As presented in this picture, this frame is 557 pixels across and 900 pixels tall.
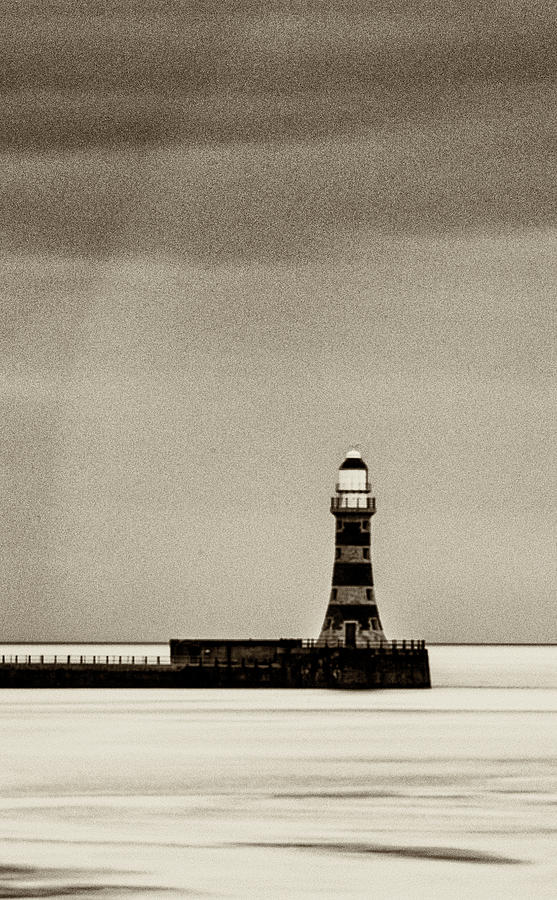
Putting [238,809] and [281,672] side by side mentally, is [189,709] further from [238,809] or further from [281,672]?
[238,809]

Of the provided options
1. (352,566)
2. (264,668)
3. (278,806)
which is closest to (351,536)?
(352,566)

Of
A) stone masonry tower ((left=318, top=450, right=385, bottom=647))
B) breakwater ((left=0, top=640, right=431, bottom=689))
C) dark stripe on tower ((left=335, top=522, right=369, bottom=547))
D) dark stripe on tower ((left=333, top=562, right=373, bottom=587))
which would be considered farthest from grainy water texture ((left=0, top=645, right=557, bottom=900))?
dark stripe on tower ((left=335, top=522, right=369, bottom=547))

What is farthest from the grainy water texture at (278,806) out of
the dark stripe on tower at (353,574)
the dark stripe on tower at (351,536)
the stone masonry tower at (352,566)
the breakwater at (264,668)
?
the dark stripe on tower at (351,536)

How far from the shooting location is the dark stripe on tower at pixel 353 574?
7694cm

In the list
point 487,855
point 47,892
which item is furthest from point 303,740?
point 47,892

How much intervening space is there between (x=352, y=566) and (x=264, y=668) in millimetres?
11020

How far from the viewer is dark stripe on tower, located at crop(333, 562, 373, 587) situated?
76938 millimetres

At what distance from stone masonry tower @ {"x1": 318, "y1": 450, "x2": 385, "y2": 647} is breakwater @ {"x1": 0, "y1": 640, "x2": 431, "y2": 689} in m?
1.47

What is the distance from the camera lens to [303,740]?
2648 inches

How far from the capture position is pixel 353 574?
76.9m

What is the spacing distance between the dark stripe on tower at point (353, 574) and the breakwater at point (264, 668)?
313 centimetres

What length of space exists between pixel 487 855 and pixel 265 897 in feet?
19.8

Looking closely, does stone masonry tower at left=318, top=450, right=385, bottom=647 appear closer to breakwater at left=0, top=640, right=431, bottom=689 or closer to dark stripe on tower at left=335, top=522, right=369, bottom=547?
dark stripe on tower at left=335, top=522, right=369, bottom=547

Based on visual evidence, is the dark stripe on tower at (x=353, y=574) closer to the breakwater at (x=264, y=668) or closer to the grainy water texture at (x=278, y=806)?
the breakwater at (x=264, y=668)
